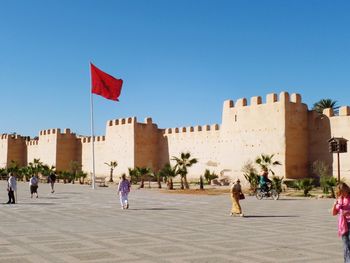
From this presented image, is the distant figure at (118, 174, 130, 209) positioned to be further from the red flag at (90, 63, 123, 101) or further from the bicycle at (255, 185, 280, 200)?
the red flag at (90, 63, 123, 101)

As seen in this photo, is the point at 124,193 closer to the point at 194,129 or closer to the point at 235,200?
the point at 235,200

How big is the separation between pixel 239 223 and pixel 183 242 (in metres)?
3.19

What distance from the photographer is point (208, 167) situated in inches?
1396

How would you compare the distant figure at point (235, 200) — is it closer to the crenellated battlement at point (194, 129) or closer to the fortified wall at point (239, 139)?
the fortified wall at point (239, 139)

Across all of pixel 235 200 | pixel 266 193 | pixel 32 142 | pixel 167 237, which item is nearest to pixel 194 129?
pixel 266 193

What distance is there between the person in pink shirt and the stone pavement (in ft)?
1.91

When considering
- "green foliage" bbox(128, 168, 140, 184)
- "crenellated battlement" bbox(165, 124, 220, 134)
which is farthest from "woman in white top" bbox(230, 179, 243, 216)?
"crenellated battlement" bbox(165, 124, 220, 134)

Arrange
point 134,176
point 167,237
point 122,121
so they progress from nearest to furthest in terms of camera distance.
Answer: point 167,237 < point 134,176 < point 122,121

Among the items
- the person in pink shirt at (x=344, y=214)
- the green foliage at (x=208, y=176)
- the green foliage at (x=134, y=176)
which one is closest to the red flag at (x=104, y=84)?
the green foliage at (x=134, y=176)

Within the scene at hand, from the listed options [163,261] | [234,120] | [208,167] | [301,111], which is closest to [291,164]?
[301,111]

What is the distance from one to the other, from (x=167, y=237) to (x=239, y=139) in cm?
2286

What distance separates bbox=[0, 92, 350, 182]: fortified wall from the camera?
27.5 meters

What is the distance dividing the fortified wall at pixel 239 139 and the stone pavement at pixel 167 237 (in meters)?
15.2

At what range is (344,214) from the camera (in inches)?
236
